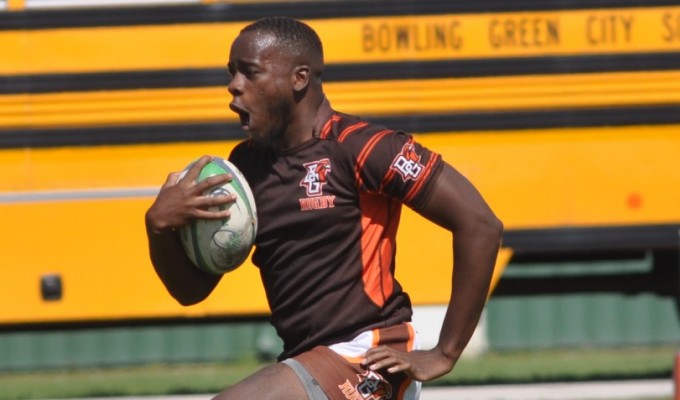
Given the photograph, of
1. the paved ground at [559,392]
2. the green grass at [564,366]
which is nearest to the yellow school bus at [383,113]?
the paved ground at [559,392]

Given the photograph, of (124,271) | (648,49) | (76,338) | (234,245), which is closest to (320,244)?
(234,245)

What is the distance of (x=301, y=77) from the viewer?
12.1ft

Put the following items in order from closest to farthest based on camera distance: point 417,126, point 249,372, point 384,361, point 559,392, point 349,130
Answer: point 384,361
point 349,130
point 417,126
point 559,392
point 249,372

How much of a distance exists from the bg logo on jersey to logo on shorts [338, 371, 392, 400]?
0.44 metres

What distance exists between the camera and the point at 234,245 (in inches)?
142

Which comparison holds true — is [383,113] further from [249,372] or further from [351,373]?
[351,373]

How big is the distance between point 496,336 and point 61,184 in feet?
16.9

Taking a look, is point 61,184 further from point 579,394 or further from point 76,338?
point 76,338

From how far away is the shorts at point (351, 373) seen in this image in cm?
354

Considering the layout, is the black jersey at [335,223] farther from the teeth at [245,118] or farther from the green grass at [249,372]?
the green grass at [249,372]

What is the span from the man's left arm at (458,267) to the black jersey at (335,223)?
0.06 metres

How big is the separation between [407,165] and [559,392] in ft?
14.9

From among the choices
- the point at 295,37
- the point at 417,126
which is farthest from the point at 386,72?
the point at 295,37

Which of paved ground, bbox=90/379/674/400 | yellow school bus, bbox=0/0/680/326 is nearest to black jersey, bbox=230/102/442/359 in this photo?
yellow school bus, bbox=0/0/680/326
